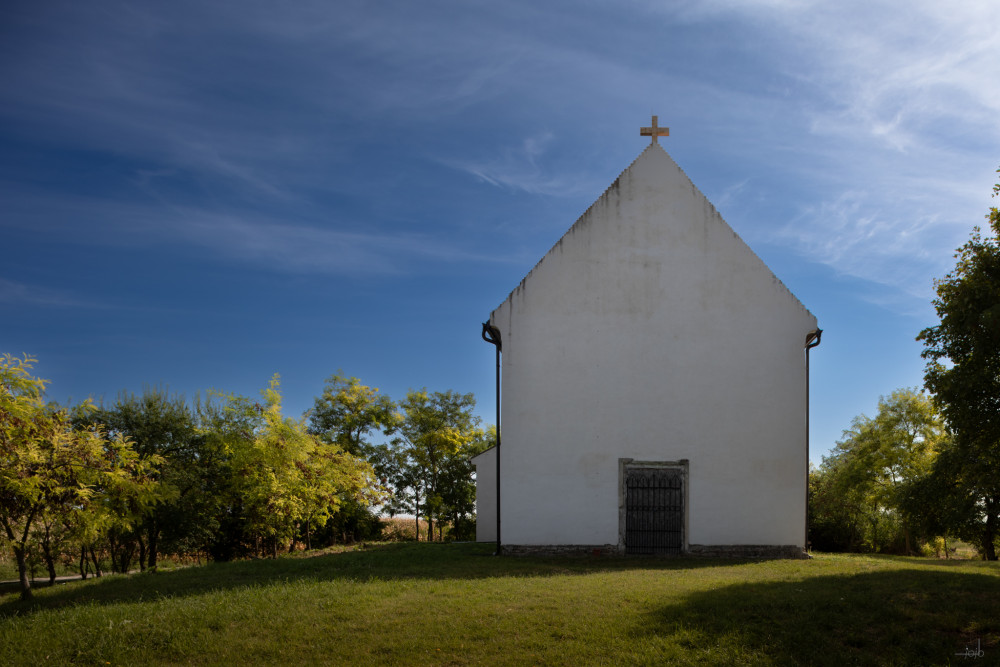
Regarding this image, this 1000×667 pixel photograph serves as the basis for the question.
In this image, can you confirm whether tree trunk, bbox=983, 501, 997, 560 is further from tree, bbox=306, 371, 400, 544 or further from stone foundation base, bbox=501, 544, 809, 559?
tree, bbox=306, 371, 400, 544

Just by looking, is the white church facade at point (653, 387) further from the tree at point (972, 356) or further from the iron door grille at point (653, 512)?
the tree at point (972, 356)

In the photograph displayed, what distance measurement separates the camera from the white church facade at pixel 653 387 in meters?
17.5

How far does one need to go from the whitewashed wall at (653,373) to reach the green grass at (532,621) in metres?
4.33

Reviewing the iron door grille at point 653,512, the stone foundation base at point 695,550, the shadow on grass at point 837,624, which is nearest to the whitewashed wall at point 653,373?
the stone foundation base at point 695,550

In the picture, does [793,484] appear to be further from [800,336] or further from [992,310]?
[992,310]

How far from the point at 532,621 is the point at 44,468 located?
34.7 feet

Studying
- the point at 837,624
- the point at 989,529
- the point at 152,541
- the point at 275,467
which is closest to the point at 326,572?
the point at 275,467

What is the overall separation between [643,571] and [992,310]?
8014mm

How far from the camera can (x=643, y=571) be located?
14.0 metres

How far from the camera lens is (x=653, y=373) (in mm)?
17891

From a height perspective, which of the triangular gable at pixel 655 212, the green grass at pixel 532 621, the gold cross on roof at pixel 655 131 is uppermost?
the gold cross on roof at pixel 655 131

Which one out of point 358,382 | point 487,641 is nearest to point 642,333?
point 487,641

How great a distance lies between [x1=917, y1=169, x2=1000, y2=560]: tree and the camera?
40.7 feet

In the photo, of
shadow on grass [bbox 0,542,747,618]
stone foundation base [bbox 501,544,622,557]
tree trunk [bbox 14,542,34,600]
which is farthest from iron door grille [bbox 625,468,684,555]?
tree trunk [bbox 14,542,34,600]
